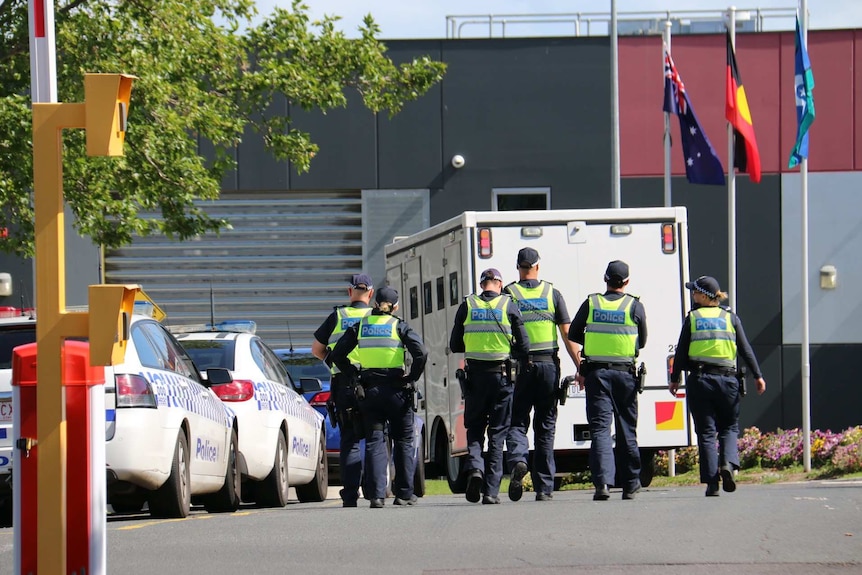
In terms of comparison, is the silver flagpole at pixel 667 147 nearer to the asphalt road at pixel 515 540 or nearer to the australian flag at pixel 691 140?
the australian flag at pixel 691 140

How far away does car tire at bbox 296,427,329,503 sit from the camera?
1492cm

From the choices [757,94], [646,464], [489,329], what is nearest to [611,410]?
[489,329]

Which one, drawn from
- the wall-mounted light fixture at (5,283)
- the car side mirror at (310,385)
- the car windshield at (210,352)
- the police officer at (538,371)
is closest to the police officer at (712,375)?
the police officer at (538,371)

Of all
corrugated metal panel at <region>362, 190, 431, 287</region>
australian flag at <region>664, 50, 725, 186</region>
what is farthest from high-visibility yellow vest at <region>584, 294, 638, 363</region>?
corrugated metal panel at <region>362, 190, 431, 287</region>

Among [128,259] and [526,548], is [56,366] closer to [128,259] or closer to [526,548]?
[526,548]

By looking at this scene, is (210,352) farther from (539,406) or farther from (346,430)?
(539,406)

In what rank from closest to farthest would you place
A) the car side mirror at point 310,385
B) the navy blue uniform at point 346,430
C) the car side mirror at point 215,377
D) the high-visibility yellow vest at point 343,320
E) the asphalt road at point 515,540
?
the asphalt road at point 515,540
the car side mirror at point 215,377
the navy blue uniform at point 346,430
the high-visibility yellow vest at point 343,320
the car side mirror at point 310,385

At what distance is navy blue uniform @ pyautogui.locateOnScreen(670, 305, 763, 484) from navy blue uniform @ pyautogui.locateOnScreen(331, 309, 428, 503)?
6.96 ft

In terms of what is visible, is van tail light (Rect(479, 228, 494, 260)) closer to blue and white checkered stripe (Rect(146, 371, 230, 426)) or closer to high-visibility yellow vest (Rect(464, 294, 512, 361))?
high-visibility yellow vest (Rect(464, 294, 512, 361))

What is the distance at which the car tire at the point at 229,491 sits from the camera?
12016mm

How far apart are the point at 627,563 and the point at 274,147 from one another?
13018 millimetres

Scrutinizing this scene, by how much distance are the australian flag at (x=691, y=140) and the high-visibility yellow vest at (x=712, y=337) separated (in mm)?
10756

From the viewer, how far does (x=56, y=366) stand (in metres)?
5.82

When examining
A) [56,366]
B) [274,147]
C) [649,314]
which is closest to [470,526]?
[56,366]
